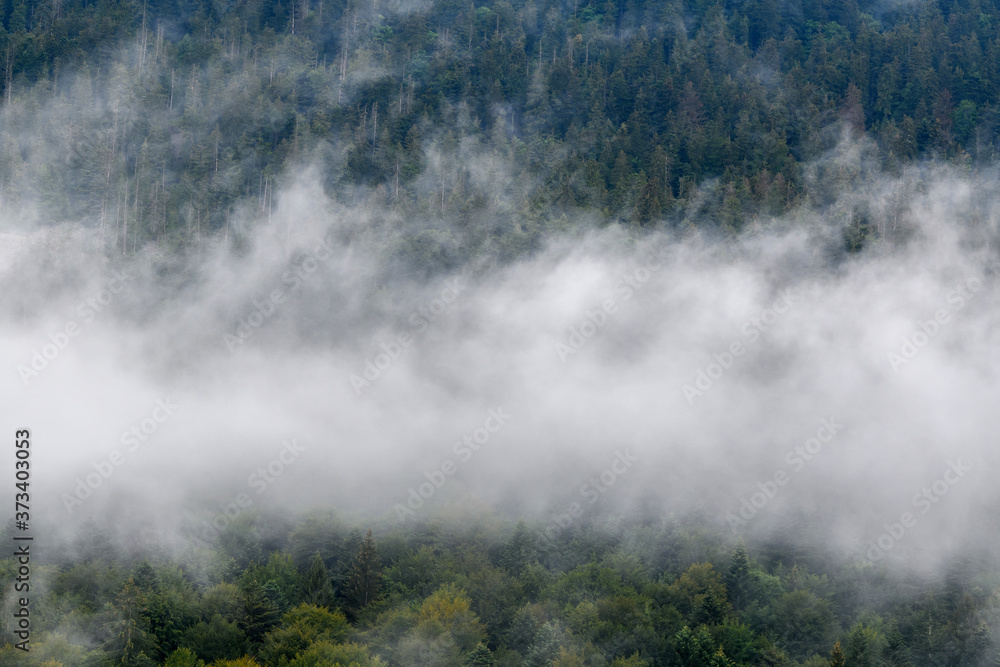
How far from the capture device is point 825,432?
133 metres

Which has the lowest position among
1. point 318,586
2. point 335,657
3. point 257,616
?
point 318,586

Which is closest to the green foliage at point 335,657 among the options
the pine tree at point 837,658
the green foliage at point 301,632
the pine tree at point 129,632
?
the green foliage at point 301,632

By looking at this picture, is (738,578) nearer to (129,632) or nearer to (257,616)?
(257,616)

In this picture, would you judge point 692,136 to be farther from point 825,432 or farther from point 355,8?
point 355,8

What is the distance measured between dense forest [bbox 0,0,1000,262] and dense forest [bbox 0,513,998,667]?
57815 millimetres

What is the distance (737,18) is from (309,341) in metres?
91.9

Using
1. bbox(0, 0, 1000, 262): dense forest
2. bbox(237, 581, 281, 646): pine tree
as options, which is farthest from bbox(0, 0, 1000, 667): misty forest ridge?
bbox(237, 581, 281, 646): pine tree

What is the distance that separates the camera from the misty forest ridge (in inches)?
4648

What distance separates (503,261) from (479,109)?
30.2 metres

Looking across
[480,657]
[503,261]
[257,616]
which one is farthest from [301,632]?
[503,261]

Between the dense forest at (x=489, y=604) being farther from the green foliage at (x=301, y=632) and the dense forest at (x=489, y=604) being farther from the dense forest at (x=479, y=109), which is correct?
the dense forest at (x=479, y=109)

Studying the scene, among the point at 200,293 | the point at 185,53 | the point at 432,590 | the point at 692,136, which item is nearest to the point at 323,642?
the point at 432,590

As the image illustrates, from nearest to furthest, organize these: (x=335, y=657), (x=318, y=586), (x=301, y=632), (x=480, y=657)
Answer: (x=335, y=657), (x=480, y=657), (x=301, y=632), (x=318, y=586)

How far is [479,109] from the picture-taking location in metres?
159
